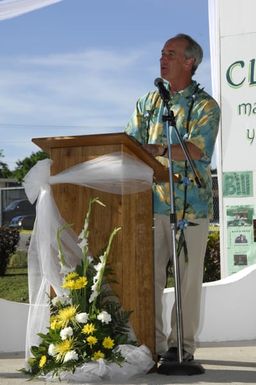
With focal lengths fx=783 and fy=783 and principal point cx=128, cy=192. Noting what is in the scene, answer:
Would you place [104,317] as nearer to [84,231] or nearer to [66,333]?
[66,333]

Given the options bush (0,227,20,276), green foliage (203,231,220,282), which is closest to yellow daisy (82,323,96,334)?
green foliage (203,231,220,282)

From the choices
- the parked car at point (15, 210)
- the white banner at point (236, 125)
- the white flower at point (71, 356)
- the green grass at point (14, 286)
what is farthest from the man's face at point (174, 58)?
the parked car at point (15, 210)

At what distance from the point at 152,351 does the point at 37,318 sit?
2.22ft

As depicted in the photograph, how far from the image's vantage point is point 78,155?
4328 mm

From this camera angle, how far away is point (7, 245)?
12695 millimetres

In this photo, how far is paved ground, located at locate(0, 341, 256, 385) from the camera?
416 cm

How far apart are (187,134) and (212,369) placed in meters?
1.41

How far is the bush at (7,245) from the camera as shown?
41.7ft

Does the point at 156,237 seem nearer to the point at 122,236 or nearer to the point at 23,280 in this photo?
the point at 122,236

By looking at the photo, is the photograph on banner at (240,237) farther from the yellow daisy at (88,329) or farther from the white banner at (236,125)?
the yellow daisy at (88,329)

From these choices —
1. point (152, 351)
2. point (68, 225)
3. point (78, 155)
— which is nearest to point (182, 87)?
point (78, 155)

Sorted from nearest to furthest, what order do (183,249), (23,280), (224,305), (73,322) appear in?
(73,322)
(183,249)
(224,305)
(23,280)

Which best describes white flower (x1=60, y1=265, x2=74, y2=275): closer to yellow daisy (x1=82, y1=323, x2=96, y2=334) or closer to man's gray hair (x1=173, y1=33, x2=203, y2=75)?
yellow daisy (x1=82, y1=323, x2=96, y2=334)

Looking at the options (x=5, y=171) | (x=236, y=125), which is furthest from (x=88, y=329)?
(x=5, y=171)
